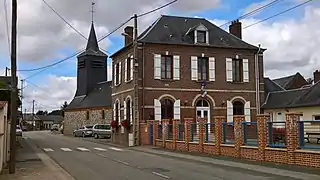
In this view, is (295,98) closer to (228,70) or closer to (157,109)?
(228,70)

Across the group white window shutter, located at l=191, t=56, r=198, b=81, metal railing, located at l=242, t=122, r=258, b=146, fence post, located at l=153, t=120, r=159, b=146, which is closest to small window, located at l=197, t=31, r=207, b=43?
white window shutter, located at l=191, t=56, r=198, b=81

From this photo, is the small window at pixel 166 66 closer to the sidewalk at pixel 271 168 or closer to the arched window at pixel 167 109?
the arched window at pixel 167 109

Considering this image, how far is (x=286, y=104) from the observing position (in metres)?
38.2

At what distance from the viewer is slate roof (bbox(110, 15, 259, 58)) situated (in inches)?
1495

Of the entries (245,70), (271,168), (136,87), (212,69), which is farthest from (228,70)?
(271,168)

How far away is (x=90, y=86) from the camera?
2670 inches

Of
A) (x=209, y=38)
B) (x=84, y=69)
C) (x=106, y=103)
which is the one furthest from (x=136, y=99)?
(x=84, y=69)

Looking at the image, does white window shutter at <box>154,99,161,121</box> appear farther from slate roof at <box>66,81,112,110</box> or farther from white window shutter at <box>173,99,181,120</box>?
slate roof at <box>66,81,112,110</box>

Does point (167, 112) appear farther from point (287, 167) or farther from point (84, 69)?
point (84, 69)

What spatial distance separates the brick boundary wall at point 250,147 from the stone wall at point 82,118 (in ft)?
94.1

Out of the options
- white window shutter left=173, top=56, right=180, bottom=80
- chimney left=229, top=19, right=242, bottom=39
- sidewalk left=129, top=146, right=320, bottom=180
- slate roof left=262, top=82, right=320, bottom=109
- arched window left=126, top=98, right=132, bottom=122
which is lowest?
sidewalk left=129, top=146, right=320, bottom=180

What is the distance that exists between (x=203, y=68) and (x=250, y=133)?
681 inches

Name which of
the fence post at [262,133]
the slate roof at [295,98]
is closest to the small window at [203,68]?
the slate roof at [295,98]

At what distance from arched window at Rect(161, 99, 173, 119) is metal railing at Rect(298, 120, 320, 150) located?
19.3m
